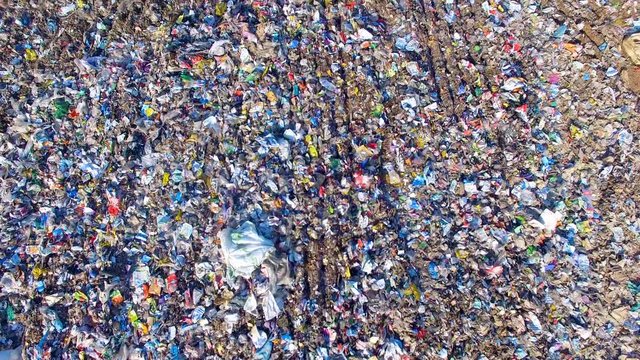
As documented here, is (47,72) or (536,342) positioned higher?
(47,72)

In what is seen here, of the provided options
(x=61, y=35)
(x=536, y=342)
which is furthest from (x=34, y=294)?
(x=536, y=342)

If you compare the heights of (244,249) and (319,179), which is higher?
(319,179)

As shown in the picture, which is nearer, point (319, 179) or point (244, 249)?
point (244, 249)

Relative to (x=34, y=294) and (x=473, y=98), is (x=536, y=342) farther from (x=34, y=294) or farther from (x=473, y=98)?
(x=34, y=294)
